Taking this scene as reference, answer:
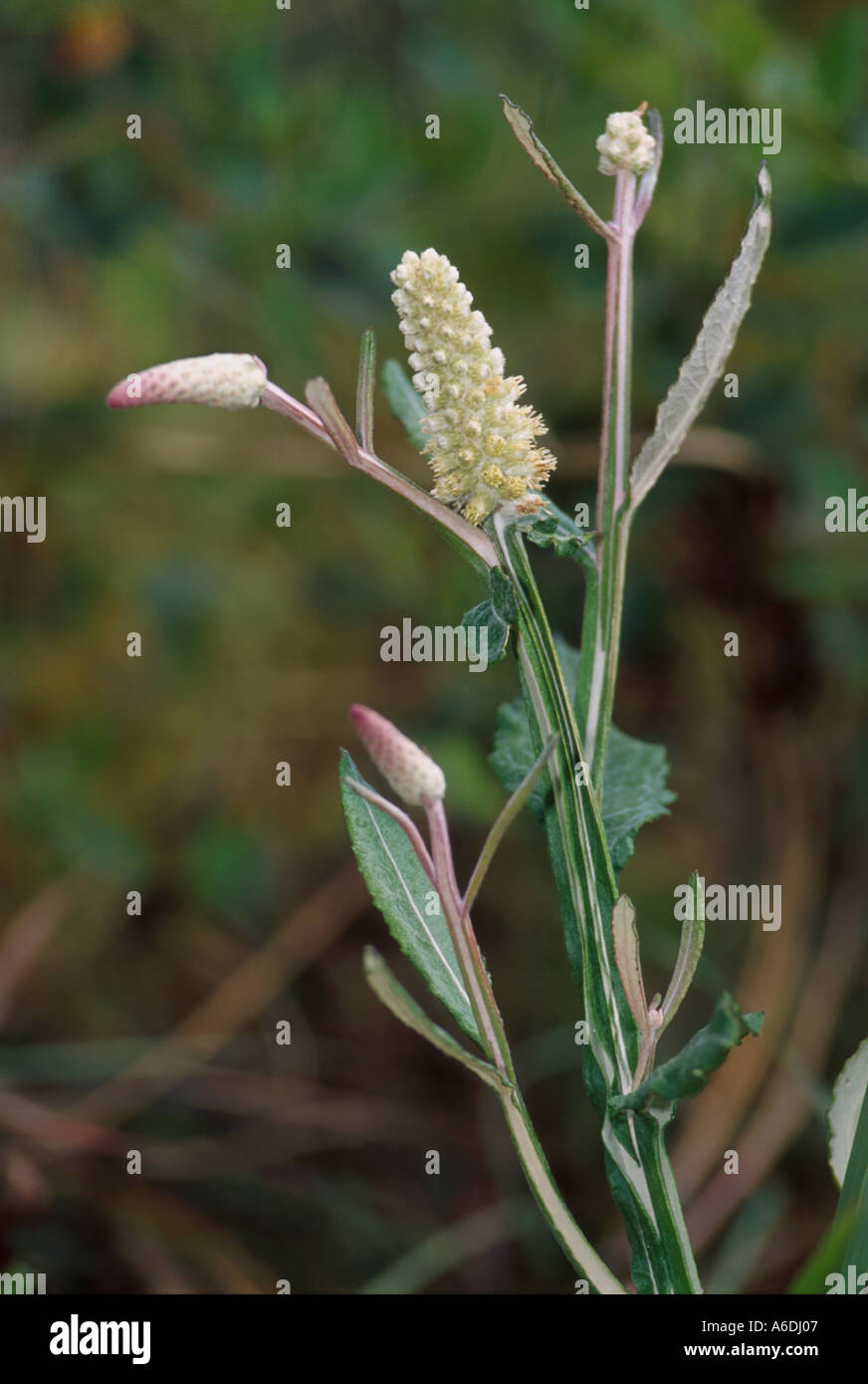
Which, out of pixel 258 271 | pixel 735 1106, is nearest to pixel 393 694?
pixel 258 271

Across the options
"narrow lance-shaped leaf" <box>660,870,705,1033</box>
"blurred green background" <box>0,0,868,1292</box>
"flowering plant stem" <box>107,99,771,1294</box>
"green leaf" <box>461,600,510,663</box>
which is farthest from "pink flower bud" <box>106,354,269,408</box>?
"blurred green background" <box>0,0,868,1292</box>

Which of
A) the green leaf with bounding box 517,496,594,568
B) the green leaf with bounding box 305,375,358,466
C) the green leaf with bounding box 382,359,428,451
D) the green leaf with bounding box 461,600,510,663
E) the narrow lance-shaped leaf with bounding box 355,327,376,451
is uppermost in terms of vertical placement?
the green leaf with bounding box 382,359,428,451

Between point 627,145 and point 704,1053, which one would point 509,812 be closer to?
point 704,1053

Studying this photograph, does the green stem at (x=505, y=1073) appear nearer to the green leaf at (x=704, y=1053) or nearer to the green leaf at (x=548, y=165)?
the green leaf at (x=704, y=1053)

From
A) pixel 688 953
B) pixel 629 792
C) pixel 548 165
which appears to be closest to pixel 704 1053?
pixel 688 953

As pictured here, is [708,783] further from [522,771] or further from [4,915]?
[522,771]

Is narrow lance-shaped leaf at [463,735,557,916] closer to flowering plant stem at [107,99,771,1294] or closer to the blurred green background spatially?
flowering plant stem at [107,99,771,1294]
